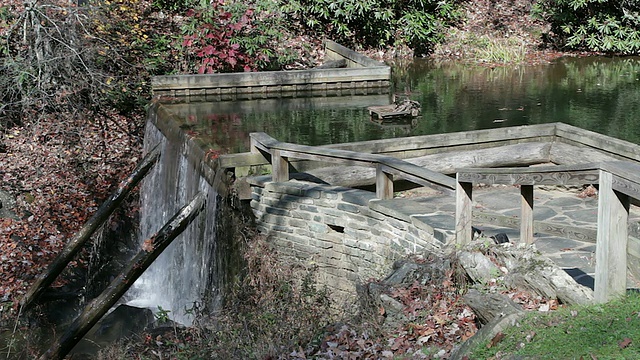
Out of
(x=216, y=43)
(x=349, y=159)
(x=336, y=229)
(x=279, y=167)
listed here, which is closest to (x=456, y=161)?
(x=336, y=229)

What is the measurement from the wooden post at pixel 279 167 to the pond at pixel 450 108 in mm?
1519

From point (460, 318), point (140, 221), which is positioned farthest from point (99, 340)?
point (460, 318)

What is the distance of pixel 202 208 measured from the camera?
1074 cm

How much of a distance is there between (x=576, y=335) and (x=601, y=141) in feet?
19.1

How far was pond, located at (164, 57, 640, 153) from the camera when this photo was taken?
12977mm

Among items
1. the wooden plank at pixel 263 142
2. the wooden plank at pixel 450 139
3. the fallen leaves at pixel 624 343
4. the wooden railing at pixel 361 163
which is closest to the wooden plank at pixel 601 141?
the wooden plank at pixel 450 139

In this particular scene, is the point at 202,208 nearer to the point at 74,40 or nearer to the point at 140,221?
the point at 140,221

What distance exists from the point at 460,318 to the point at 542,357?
144 cm

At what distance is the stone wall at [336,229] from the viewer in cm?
877

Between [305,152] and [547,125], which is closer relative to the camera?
[305,152]

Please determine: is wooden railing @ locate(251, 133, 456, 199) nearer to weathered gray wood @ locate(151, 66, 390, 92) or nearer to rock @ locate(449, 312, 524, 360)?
rock @ locate(449, 312, 524, 360)

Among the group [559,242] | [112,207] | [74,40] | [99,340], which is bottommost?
[99,340]

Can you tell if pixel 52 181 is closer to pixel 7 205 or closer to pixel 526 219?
pixel 7 205

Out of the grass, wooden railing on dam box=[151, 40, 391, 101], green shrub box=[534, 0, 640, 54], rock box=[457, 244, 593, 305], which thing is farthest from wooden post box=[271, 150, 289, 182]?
green shrub box=[534, 0, 640, 54]
